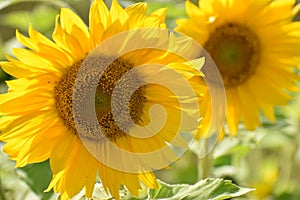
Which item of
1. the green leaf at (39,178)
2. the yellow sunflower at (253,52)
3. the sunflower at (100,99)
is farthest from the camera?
the yellow sunflower at (253,52)

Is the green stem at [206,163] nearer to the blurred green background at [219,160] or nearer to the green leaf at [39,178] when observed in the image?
the blurred green background at [219,160]

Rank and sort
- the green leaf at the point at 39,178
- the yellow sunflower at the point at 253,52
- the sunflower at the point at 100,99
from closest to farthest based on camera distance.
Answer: the sunflower at the point at 100,99, the green leaf at the point at 39,178, the yellow sunflower at the point at 253,52

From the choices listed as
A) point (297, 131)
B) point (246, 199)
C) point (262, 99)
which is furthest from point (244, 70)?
point (246, 199)

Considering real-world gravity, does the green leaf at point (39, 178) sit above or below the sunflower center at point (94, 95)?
below

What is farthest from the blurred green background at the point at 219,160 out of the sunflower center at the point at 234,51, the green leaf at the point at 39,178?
the sunflower center at the point at 234,51

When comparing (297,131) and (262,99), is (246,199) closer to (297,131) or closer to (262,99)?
(297,131)

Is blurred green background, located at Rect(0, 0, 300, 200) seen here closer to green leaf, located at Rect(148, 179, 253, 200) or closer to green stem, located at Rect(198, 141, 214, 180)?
green stem, located at Rect(198, 141, 214, 180)

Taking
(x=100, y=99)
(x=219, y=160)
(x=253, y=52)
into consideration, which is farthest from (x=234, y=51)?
(x=100, y=99)
